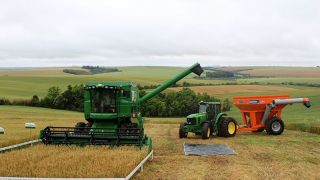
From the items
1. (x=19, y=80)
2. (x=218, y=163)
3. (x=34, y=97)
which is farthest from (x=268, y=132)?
(x=19, y=80)

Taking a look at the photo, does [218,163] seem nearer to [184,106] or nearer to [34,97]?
[184,106]

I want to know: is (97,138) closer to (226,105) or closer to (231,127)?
(231,127)

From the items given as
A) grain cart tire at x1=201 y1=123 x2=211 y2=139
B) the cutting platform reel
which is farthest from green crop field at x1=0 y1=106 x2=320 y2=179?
grain cart tire at x1=201 y1=123 x2=211 y2=139

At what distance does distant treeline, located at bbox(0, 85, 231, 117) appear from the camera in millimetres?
50875

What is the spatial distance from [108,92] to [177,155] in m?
4.07

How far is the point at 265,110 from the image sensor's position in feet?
78.5

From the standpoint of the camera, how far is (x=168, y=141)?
19609 mm

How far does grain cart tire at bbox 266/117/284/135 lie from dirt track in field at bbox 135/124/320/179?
478 cm

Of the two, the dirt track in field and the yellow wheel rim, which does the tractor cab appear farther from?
the dirt track in field

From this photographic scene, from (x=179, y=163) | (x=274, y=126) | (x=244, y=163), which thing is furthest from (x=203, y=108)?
(x=179, y=163)

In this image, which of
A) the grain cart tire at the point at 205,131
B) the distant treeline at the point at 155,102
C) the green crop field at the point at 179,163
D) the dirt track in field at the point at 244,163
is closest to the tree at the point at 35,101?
the distant treeline at the point at 155,102

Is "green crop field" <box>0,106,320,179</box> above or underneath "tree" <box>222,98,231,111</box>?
above

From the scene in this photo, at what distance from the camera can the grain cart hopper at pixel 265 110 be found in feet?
77.1

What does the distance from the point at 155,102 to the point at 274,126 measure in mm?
28434
